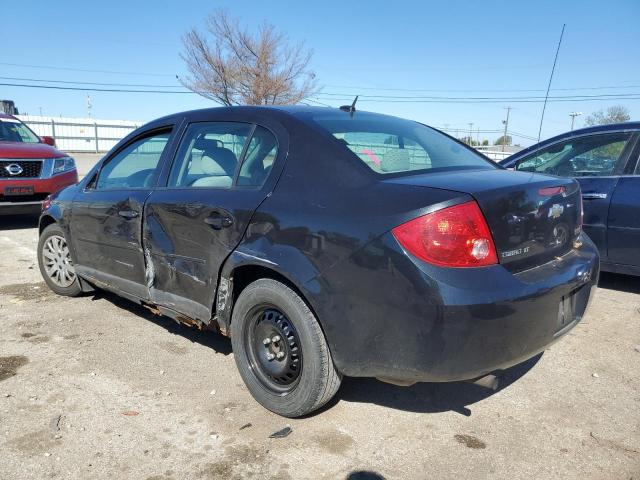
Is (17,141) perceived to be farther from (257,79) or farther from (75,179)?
(257,79)

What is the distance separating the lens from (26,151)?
8164 mm

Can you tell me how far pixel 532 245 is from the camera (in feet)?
8.19

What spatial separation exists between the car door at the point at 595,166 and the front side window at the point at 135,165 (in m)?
3.87

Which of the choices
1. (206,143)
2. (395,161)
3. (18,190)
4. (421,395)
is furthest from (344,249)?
(18,190)

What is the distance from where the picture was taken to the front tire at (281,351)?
2.60m

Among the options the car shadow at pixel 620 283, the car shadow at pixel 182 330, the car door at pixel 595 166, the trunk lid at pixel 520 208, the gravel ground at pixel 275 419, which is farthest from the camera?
the car shadow at pixel 620 283

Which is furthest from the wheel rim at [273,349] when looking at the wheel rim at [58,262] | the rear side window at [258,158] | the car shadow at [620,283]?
the car shadow at [620,283]

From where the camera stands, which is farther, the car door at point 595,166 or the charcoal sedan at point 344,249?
the car door at point 595,166

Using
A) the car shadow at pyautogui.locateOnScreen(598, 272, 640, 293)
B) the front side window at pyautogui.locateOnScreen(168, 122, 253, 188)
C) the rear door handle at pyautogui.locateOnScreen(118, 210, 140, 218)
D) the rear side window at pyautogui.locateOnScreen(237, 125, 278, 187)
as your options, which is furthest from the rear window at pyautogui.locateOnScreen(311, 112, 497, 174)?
the car shadow at pyautogui.locateOnScreen(598, 272, 640, 293)

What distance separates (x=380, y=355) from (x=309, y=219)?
0.73 meters

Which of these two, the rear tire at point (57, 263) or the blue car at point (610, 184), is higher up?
the blue car at point (610, 184)

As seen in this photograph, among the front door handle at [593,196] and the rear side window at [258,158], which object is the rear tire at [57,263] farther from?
the front door handle at [593,196]

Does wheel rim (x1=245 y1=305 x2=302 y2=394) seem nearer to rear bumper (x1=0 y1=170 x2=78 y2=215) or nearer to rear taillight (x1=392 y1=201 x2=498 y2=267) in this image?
rear taillight (x1=392 y1=201 x2=498 y2=267)

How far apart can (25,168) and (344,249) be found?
7.49 meters
